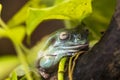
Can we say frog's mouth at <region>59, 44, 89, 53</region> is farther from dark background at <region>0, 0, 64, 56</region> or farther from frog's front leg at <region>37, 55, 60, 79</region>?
dark background at <region>0, 0, 64, 56</region>

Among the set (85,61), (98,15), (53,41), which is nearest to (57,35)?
(53,41)

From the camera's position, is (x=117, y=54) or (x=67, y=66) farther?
(x=67, y=66)

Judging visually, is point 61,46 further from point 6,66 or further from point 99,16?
point 6,66

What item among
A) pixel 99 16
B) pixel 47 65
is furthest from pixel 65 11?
pixel 99 16

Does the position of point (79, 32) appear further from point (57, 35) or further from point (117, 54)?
point (117, 54)

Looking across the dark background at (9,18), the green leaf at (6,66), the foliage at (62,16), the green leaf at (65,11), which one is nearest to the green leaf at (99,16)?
the foliage at (62,16)

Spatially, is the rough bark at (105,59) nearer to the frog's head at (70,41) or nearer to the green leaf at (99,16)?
the frog's head at (70,41)
